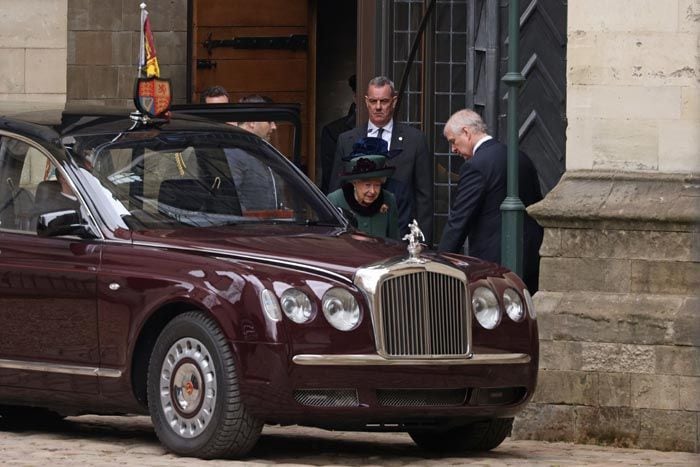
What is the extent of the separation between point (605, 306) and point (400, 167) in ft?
5.96

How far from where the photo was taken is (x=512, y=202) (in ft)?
43.7

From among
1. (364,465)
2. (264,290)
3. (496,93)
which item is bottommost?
(364,465)

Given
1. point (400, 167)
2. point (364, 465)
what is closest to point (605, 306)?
point (400, 167)

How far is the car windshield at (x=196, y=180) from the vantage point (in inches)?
459

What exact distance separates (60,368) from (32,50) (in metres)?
7.52

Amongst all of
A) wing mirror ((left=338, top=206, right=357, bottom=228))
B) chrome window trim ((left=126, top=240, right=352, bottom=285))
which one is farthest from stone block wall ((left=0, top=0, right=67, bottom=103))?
chrome window trim ((left=126, top=240, right=352, bottom=285))

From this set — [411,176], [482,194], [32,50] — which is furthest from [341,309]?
[32,50]

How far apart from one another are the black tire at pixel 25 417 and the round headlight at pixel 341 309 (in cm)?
288

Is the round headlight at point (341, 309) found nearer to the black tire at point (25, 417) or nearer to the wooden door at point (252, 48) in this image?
the black tire at point (25, 417)

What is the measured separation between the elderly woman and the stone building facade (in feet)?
2.96

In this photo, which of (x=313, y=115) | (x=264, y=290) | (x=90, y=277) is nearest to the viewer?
(x=264, y=290)

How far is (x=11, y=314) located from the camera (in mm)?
11695

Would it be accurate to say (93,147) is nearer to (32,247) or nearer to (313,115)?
(32,247)

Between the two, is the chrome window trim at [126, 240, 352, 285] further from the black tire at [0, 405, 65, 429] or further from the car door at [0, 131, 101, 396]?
the black tire at [0, 405, 65, 429]
